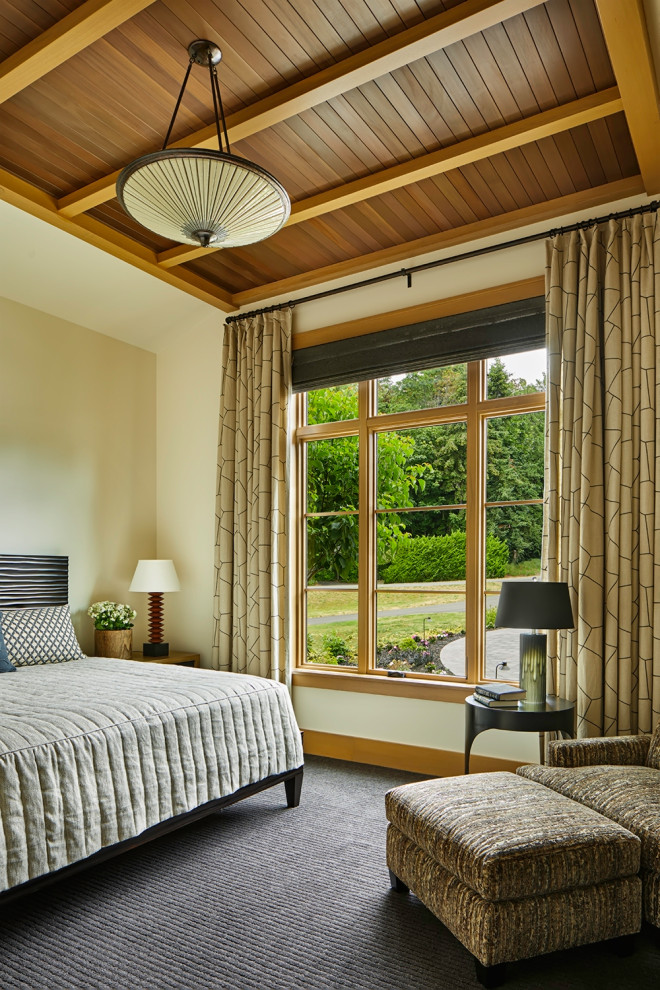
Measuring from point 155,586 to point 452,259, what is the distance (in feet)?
9.17

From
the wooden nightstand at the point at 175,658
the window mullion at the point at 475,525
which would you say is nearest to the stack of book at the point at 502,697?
the window mullion at the point at 475,525

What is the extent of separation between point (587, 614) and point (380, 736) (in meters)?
1.54

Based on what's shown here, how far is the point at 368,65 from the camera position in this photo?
266 cm

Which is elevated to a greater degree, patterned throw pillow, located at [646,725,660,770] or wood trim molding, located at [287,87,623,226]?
wood trim molding, located at [287,87,623,226]

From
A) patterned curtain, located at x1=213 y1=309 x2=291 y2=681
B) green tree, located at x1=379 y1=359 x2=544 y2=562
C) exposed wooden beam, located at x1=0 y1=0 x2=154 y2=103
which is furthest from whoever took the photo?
patterned curtain, located at x1=213 y1=309 x2=291 y2=681

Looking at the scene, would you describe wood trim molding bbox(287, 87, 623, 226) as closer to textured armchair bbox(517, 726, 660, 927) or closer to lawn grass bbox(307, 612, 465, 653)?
lawn grass bbox(307, 612, 465, 653)

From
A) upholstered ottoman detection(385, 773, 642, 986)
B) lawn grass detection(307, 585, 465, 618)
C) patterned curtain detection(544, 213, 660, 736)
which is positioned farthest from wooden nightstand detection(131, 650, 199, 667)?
upholstered ottoman detection(385, 773, 642, 986)

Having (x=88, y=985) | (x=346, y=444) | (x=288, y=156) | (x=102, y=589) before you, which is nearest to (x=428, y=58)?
(x=288, y=156)

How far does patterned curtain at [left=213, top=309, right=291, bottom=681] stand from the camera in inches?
176

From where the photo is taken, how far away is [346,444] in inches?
181

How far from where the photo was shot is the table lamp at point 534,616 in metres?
3.05

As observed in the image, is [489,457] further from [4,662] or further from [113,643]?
[4,662]

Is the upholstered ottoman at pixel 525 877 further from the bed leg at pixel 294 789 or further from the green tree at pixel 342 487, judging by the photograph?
the green tree at pixel 342 487

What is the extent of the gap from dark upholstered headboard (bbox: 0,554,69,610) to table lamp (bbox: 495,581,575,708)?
283 centimetres
